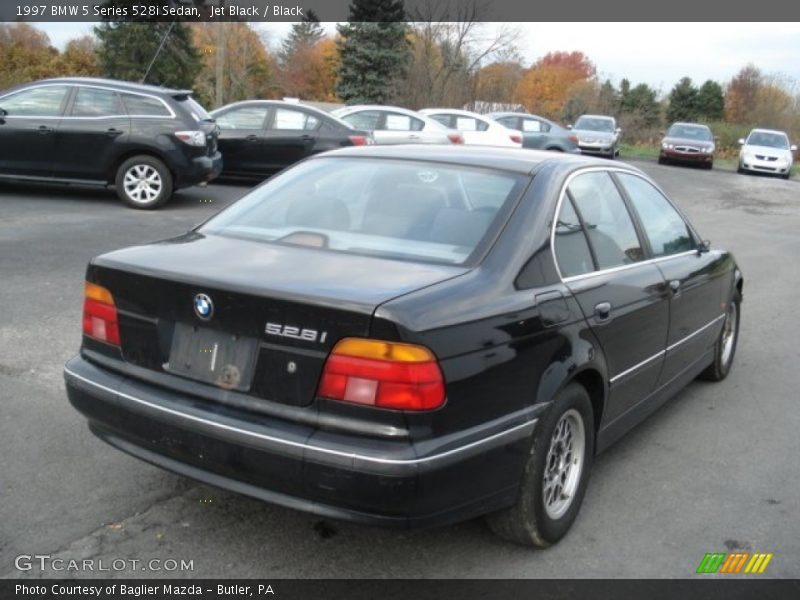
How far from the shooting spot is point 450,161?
3.86 metres

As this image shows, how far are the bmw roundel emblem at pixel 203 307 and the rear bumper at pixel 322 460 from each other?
0.31 m

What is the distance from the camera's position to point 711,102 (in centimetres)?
5900

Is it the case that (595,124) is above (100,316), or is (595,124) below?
above

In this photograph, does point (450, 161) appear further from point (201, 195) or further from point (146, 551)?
point (201, 195)

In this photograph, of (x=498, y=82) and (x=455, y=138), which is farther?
(x=498, y=82)

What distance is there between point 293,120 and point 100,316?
11.3 metres

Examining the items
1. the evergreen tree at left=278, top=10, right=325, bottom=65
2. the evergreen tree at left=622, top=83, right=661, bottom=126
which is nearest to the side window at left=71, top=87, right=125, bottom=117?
the evergreen tree at left=622, top=83, right=661, bottom=126

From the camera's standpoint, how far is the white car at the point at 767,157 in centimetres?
2752

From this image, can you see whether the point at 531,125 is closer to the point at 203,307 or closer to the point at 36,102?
the point at 36,102

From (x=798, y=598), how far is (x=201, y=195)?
37.7 feet

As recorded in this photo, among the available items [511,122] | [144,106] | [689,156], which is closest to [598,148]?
[689,156]

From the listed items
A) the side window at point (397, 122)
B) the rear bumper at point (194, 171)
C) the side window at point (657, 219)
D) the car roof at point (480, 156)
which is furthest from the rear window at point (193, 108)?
the side window at point (657, 219)

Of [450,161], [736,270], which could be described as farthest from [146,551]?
[736,270]

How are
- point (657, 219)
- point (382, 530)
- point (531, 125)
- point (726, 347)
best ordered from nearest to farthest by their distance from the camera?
point (382, 530), point (657, 219), point (726, 347), point (531, 125)
